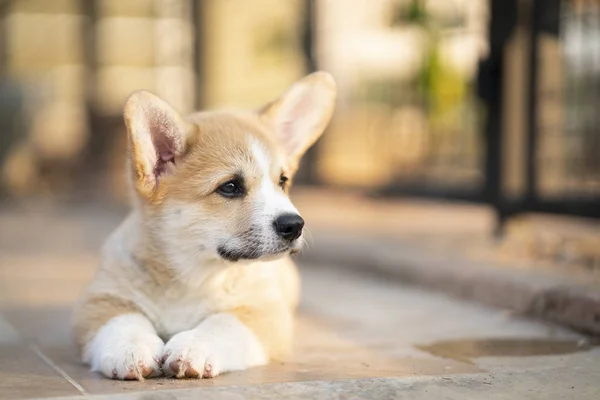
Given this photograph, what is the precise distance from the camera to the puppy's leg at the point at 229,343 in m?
2.57

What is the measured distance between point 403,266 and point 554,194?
3.43 feet

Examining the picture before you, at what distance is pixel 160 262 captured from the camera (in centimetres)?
304

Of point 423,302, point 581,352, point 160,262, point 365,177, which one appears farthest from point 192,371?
point 365,177

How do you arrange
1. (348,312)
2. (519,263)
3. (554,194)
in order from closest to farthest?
(348,312), (519,263), (554,194)

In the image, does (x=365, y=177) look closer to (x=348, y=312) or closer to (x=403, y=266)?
(x=403, y=266)

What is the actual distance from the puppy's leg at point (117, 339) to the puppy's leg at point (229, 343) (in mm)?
59

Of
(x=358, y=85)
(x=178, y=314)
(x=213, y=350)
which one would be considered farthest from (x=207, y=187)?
(x=358, y=85)

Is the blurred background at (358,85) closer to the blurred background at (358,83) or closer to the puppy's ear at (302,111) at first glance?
the blurred background at (358,83)

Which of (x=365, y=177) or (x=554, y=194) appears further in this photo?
(x=365, y=177)

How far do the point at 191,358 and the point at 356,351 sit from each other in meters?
0.78

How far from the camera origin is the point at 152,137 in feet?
9.91

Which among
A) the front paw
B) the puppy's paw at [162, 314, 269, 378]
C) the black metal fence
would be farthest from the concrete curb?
the front paw

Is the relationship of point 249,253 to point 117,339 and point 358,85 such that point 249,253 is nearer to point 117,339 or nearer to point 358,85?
point 117,339

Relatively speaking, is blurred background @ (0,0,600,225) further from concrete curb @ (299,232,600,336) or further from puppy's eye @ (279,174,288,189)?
puppy's eye @ (279,174,288,189)
